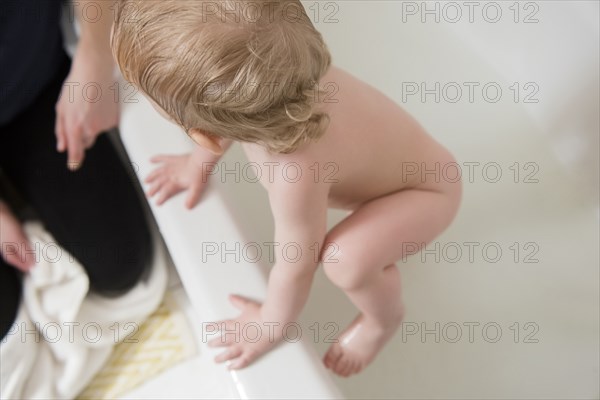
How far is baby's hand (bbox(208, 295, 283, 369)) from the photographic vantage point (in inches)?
26.5

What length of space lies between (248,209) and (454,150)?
1.26ft

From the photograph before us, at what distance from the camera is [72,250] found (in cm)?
93

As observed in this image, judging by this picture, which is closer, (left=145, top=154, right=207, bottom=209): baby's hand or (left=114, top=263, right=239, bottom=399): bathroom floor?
(left=145, top=154, right=207, bottom=209): baby's hand

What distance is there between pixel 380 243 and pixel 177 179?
26cm

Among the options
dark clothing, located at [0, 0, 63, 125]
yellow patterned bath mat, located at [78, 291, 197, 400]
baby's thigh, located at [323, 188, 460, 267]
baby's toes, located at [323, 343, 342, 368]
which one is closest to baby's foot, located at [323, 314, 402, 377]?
baby's toes, located at [323, 343, 342, 368]

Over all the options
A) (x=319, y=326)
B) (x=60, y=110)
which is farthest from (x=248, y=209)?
(x=60, y=110)

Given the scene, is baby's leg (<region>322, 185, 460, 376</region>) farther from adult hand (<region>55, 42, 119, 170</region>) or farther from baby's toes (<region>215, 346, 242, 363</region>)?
adult hand (<region>55, 42, 119, 170</region>)

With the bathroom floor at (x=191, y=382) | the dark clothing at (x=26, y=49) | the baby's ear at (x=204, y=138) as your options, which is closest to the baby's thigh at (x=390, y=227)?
the baby's ear at (x=204, y=138)

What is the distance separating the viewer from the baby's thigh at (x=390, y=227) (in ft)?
2.28

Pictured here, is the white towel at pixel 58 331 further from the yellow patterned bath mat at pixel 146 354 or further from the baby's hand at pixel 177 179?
the baby's hand at pixel 177 179

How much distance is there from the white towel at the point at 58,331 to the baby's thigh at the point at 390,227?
0.40 metres

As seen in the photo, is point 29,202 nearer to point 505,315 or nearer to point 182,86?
point 182,86

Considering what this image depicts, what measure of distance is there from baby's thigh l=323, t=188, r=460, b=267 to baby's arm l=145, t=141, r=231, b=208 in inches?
6.7

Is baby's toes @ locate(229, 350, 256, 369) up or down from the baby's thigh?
down
